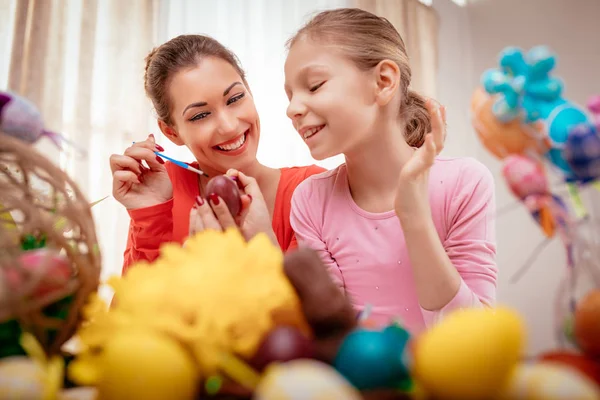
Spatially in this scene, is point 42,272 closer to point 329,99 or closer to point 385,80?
point 329,99

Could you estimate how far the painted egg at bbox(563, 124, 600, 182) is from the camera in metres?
0.40

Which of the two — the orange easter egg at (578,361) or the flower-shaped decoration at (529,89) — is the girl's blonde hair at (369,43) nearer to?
the flower-shaped decoration at (529,89)

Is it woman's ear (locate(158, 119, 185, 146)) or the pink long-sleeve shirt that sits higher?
woman's ear (locate(158, 119, 185, 146))

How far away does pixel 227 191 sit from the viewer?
0.88 meters

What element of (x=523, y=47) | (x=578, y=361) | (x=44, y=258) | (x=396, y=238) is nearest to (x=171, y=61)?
(x=396, y=238)

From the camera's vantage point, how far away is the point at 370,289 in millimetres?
1013

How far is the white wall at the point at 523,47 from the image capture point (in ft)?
9.25

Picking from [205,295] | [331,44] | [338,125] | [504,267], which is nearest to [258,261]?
[205,295]

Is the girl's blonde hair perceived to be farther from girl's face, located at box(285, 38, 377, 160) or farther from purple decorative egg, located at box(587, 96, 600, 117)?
purple decorative egg, located at box(587, 96, 600, 117)

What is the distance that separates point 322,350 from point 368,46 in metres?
0.77

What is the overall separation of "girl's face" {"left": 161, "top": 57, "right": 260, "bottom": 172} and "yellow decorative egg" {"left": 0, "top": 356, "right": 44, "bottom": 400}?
2.97 feet

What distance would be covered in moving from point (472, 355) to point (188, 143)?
108cm

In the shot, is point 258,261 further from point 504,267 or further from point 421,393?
point 504,267

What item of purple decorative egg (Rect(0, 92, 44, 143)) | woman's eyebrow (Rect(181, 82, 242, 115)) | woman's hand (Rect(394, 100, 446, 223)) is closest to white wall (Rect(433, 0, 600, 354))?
woman's eyebrow (Rect(181, 82, 242, 115))
